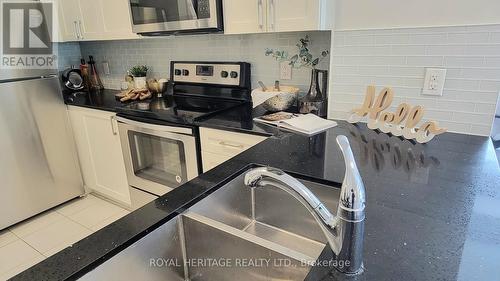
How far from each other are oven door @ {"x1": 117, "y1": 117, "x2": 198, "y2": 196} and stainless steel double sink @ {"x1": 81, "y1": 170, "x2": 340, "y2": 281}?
78cm

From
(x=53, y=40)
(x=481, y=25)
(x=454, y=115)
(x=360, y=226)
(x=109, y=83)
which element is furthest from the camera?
(x=109, y=83)

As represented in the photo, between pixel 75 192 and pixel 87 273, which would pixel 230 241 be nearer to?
pixel 87 273

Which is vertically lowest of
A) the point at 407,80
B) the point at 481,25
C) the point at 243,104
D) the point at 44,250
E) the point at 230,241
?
the point at 44,250

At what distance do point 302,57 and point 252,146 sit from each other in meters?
0.82

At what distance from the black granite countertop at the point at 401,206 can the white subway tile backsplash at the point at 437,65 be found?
0.12 meters

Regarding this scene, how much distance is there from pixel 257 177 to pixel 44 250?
2.22 meters

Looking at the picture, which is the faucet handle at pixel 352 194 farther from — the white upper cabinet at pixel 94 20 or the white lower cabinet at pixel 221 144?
the white upper cabinet at pixel 94 20

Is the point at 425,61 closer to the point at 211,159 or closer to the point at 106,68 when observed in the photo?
the point at 211,159

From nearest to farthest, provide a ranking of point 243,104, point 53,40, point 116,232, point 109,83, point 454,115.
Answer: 1. point 116,232
2. point 454,115
3. point 243,104
4. point 53,40
5. point 109,83

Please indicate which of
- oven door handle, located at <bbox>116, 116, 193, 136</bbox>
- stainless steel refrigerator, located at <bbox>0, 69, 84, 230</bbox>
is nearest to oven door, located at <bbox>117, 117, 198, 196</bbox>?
oven door handle, located at <bbox>116, 116, 193, 136</bbox>

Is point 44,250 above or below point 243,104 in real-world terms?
below

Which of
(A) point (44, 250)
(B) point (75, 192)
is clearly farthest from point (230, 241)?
(B) point (75, 192)

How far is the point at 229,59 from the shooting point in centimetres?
227

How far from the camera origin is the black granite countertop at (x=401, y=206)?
2.06 feet
